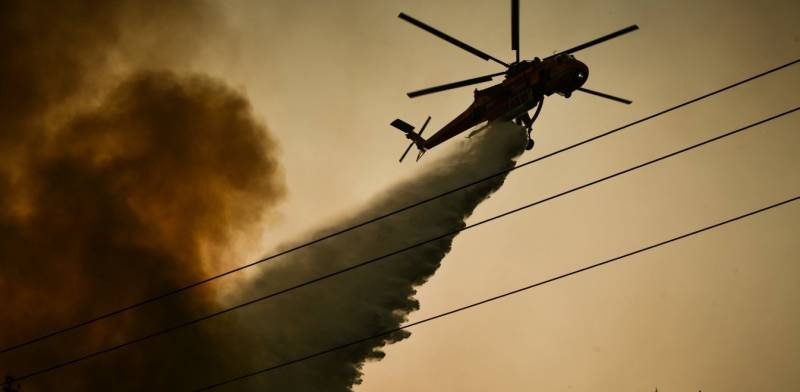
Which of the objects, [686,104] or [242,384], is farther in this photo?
[242,384]

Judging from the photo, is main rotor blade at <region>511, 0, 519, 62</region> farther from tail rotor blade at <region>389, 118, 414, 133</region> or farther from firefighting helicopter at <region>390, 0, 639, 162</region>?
tail rotor blade at <region>389, 118, 414, 133</region>

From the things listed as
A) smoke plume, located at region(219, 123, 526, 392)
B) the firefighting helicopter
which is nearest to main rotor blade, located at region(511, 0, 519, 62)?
the firefighting helicopter

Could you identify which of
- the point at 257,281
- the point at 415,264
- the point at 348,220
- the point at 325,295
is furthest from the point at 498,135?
the point at 257,281

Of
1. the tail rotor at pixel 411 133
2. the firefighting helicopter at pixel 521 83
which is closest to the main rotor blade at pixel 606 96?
the firefighting helicopter at pixel 521 83

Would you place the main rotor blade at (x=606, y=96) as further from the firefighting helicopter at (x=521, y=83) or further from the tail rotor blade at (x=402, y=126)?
the tail rotor blade at (x=402, y=126)

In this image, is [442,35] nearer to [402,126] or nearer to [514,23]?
[514,23]

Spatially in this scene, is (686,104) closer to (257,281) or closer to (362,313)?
(362,313)

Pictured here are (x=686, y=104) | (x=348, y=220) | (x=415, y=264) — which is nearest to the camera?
(x=686, y=104)

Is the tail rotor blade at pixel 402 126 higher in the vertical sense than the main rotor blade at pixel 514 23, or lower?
higher

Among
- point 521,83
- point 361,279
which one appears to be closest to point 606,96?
point 521,83
